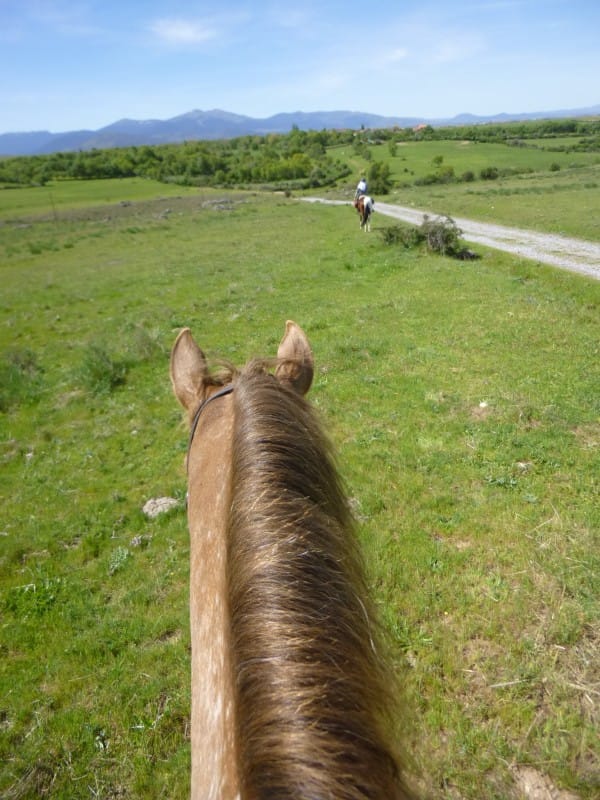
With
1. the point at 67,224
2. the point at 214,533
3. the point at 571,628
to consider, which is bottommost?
the point at 571,628

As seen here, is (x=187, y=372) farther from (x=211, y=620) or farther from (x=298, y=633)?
(x=298, y=633)

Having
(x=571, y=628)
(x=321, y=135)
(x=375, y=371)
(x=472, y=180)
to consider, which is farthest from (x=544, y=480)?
(x=321, y=135)

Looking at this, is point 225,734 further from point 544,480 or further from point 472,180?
point 472,180

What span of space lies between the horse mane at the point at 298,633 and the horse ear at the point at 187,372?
0.74m

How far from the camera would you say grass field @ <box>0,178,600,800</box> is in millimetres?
2672

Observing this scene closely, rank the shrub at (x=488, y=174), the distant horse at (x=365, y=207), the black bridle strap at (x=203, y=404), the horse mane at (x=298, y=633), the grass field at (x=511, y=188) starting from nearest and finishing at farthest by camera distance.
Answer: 1. the horse mane at (x=298, y=633)
2. the black bridle strap at (x=203, y=404)
3. the grass field at (x=511, y=188)
4. the distant horse at (x=365, y=207)
5. the shrub at (x=488, y=174)

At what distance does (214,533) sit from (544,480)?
4.22 meters

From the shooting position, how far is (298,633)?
0.92 m

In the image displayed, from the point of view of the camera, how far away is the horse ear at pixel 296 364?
204cm

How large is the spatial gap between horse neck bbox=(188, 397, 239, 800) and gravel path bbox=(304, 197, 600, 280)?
12.0 meters

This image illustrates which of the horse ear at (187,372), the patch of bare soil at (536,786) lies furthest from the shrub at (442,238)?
the patch of bare soil at (536,786)

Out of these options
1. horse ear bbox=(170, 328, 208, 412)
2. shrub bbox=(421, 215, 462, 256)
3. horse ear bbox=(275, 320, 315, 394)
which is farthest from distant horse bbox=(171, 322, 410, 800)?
shrub bbox=(421, 215, 462, 256)

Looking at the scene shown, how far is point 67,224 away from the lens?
41.5 metres

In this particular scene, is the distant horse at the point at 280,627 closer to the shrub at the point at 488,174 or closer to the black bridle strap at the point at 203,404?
the black bridle strap at the point at 203,404
